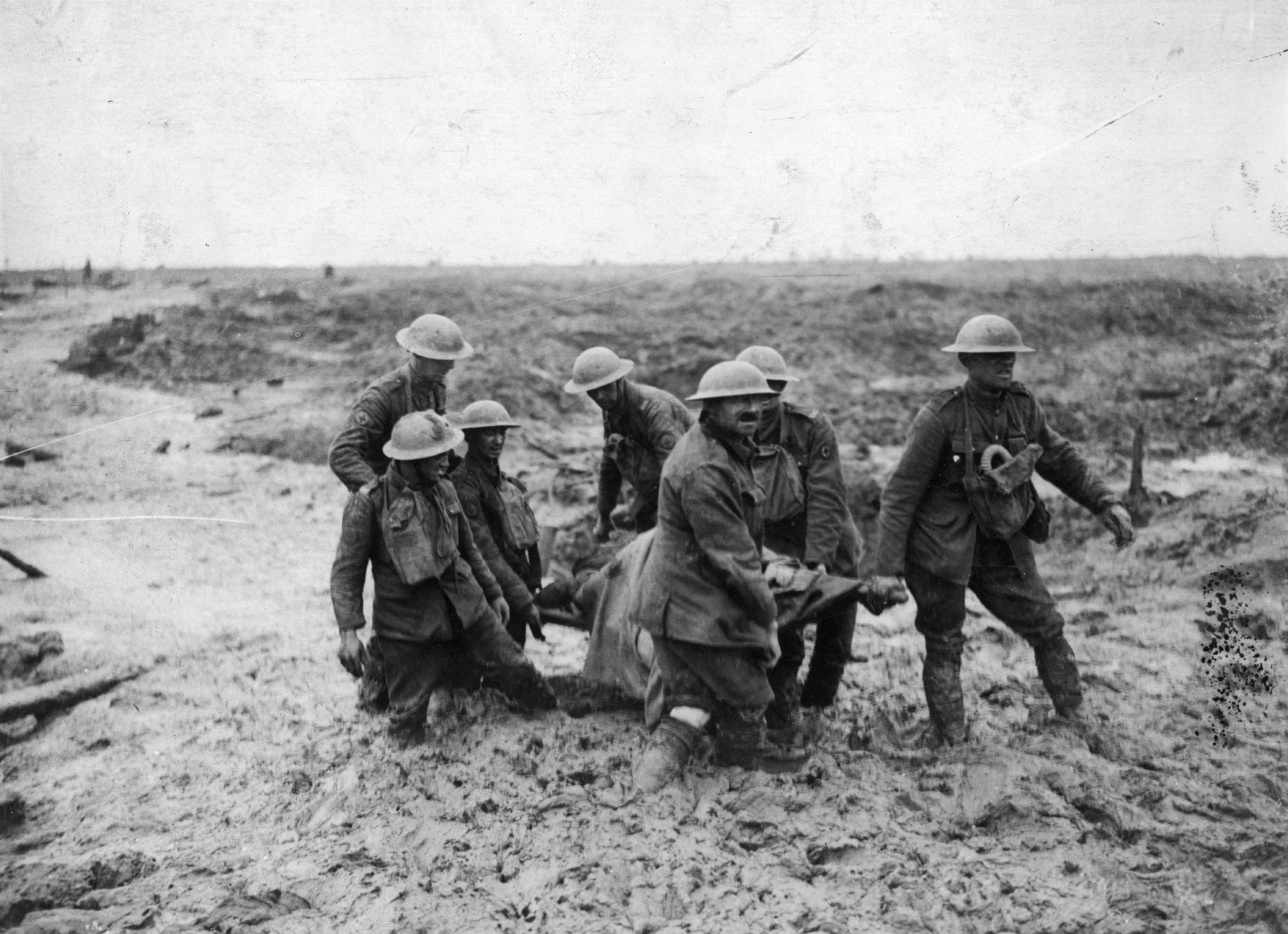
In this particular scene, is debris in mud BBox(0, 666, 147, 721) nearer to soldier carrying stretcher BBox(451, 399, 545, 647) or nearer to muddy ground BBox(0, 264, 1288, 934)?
muddy ground BBox(0, 264, 1288, 934)

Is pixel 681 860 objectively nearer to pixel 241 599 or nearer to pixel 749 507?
pixel 749 507

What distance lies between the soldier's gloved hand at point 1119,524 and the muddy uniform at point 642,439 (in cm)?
229

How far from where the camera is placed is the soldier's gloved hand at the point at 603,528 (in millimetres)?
6746

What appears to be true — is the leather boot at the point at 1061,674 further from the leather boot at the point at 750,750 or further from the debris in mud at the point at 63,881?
the debris in mud at the point at 63,881

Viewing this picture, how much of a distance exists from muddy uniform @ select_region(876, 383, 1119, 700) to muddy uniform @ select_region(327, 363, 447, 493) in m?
2.70

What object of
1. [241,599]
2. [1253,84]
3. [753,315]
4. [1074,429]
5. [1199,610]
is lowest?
[241,599]

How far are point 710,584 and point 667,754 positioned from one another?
873 mm

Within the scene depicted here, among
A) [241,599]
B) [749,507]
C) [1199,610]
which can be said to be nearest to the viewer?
[749,507]

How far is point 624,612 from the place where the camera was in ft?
18.2

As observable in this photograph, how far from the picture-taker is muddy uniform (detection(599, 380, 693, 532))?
6.07 metres

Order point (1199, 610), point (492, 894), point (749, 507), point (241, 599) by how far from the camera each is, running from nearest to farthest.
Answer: point (492, 894), point (749, 507), point (1199, 610), point (241, 599)

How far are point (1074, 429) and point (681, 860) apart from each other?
30.3 ft

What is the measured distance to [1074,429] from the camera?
38.6 feet

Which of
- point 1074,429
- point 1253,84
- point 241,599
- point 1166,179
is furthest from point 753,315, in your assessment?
point 241,599
